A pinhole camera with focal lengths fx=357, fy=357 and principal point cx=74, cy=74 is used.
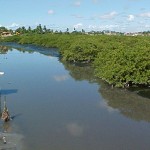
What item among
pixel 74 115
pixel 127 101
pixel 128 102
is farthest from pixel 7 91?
pixel 128 102

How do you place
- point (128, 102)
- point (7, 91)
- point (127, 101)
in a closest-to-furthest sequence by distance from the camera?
point (128, 102) → point (127, 101) → point (7, 91)

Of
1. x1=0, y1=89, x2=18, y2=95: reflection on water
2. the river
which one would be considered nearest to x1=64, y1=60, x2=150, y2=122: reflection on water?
the river

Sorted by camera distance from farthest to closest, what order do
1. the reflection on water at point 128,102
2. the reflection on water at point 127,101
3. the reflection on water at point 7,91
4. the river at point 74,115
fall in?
the reflection on water at point 7,91, the reflection on water at point 127,101, the reflection on water at point 128,102, the river at point 74,115

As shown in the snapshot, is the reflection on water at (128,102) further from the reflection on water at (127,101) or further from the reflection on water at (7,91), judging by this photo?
the reflection on water at (7,91)

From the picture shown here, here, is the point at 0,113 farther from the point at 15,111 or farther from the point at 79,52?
the point at 79,52

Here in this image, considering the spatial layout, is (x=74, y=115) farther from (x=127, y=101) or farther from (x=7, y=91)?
(x=7, y=91)

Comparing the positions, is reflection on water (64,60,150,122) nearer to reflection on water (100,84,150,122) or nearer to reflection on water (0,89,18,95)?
reflection on water (100,84,150,122)

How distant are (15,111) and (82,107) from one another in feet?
24.0

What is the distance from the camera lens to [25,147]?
26406 millimetres

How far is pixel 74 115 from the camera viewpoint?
35.3 m

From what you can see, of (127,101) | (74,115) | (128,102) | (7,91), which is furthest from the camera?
(7,91)

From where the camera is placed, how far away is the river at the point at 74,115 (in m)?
28.0

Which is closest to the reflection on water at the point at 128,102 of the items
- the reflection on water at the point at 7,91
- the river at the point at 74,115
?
the river at the point at 74,115

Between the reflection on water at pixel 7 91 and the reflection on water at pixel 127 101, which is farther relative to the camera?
the reflection on water at pixel 7 91
